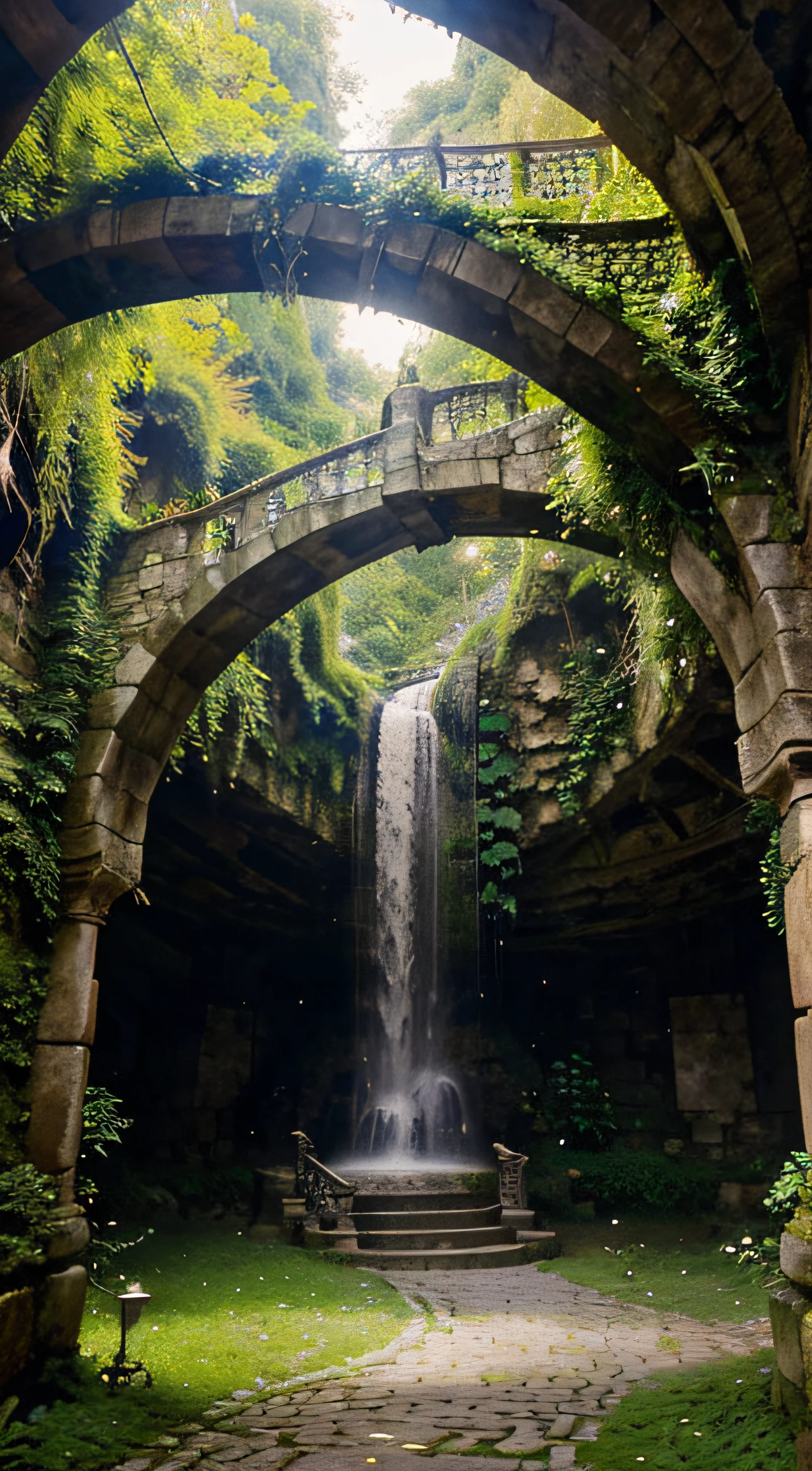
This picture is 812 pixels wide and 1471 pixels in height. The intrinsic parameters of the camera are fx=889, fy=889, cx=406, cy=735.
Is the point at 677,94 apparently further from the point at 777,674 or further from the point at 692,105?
the point at 777,674

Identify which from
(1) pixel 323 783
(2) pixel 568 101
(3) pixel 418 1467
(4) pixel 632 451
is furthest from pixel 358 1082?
(2) pixel 568 101

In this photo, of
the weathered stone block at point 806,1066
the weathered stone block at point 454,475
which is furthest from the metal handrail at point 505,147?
the weathered stone block at point 806,1066

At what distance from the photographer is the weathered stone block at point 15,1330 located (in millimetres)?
4066

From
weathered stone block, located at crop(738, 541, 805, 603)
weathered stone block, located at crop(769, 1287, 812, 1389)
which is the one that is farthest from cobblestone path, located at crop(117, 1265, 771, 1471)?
weathered stone block, located at crop(738, 541, 805, 603)

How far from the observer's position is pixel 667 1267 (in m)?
8.25

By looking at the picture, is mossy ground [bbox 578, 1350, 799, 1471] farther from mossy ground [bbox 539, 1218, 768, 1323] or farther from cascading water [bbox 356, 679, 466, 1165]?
cascading water [bbox 356, 679, 466, 1165]

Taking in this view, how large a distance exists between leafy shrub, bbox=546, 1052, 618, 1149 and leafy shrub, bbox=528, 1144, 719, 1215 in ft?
0.57

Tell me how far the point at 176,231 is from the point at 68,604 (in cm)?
268

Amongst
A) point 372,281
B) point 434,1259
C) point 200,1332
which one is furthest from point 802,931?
point 434,1259

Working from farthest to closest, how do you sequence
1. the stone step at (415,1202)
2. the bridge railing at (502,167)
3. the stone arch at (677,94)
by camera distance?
1. the stone step at (415,1202)
2. the bridge railing at (502,167)
3. the stone arch at (677,94)

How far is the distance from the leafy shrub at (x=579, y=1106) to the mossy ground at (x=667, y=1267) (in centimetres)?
117

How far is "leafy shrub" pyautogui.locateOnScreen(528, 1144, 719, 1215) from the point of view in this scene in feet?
33.6

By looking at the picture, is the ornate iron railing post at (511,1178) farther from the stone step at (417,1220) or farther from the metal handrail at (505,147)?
the metal handrail at (505,147)

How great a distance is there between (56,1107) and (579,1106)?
826cm
